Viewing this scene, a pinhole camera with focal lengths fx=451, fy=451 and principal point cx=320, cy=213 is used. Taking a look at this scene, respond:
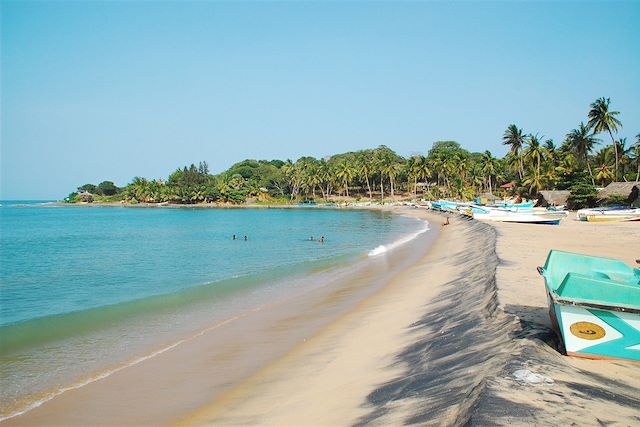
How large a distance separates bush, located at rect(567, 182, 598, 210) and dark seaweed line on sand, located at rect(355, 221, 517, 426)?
40.5 metres

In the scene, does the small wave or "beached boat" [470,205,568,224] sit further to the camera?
"beached boat" [470,205,568,224]

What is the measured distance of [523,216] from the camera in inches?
1426

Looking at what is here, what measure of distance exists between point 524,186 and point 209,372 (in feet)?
215

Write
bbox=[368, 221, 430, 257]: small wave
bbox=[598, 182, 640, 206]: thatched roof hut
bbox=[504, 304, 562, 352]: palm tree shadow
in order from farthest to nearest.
Answer: bbox=[598, 182, 640, 206]: thatched roof hut, bbox=[368, 221, 430, 257]: small wave, bbox=[504, 304, 562, 352]: palm tree shadow

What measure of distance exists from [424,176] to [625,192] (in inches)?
2216

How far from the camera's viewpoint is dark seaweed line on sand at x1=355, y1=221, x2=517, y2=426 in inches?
198

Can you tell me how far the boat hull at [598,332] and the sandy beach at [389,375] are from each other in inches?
7.8

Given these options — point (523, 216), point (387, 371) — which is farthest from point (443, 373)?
point (523, 216)

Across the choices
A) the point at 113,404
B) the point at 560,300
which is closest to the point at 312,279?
the point at 113,404

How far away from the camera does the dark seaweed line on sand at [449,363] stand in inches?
198

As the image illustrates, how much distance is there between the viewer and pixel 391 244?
3162 cm

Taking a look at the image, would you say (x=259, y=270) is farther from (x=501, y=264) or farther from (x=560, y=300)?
(x=560, y=300)

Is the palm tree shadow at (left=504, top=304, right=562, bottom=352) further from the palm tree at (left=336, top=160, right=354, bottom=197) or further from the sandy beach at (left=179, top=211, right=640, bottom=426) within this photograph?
the palm tree at (left=336, top=160, right=354, bottom=197)

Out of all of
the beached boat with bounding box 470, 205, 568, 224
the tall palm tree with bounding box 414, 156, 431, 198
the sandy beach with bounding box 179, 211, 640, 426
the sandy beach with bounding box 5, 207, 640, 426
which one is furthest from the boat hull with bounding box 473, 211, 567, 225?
the tall palm tree with bounding box 414, 156, 431, 198
